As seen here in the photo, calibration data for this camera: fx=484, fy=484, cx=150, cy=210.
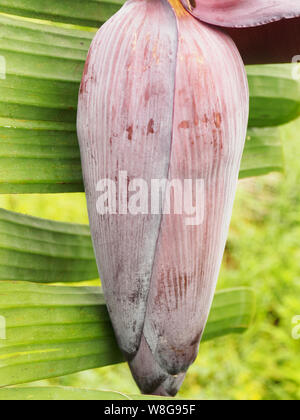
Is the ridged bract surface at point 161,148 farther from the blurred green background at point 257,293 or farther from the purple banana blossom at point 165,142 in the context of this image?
the blurred green background at point 257,293

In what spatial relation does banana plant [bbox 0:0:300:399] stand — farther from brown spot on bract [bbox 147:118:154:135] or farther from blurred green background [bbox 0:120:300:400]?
blurred green background [bbox 0:120:300:400]

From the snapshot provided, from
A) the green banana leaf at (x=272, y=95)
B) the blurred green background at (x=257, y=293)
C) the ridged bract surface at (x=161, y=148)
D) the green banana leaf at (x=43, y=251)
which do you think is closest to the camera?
the ridged bract surface at (x=161, y=148)

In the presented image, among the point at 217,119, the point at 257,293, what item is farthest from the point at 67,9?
the point at 257,293

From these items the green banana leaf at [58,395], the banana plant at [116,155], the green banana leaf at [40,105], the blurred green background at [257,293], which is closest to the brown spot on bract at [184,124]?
the banana plant at [116,155]
